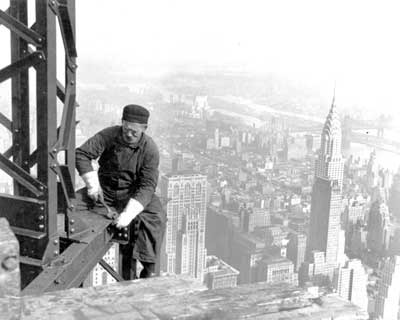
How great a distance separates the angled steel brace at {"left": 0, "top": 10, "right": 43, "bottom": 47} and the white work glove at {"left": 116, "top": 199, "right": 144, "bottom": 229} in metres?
1.37

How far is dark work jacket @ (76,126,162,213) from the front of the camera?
410 cm

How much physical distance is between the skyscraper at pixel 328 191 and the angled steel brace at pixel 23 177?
75.6 feet

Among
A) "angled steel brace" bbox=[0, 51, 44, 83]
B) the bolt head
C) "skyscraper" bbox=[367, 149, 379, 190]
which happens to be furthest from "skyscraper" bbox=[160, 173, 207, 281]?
the bolt head

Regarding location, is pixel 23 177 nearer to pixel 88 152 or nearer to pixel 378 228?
pixel 88 152

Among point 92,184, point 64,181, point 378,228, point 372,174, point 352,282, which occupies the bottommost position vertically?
point 352,282

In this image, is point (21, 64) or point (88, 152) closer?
point (21, 64)

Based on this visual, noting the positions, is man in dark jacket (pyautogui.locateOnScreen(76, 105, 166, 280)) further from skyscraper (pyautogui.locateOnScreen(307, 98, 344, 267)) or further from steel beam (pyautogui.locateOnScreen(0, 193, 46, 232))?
skyscraper (pyautogui.locateOnScreen(307, 98, 344, 267))

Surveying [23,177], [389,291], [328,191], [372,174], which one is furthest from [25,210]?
[372,174]

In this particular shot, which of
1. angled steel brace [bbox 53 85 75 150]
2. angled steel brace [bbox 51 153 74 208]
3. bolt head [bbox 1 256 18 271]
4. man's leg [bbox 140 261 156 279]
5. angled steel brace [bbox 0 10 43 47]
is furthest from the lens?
man's leg [bbox 140 261 156 279]

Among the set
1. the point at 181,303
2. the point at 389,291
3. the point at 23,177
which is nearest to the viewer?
the point at 181,303

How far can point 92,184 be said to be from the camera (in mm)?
3949

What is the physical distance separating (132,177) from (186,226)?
1863 cm

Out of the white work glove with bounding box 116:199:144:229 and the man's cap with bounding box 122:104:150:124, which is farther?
the man's cap with bounding box 122:104:150:124

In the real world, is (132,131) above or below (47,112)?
below
